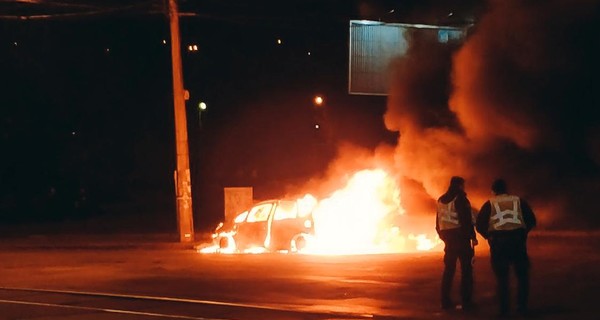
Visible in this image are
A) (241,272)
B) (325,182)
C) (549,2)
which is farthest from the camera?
(325,182)

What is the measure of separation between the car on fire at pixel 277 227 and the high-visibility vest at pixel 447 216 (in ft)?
38.7

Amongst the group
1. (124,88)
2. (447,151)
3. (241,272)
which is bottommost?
(241,272)

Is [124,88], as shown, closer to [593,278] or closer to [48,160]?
[48,160]

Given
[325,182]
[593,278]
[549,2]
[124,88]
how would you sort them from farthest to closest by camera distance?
1. [124,88]
2. [325,182]
3. [549,2]
4. [593,278]

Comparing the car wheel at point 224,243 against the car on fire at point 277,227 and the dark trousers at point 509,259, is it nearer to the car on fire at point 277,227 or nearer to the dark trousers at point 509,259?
the car on fire at point 277,227

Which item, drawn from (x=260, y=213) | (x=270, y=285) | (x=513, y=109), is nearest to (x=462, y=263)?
(x=270, y=285)

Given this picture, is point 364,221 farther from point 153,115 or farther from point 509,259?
point 153,115

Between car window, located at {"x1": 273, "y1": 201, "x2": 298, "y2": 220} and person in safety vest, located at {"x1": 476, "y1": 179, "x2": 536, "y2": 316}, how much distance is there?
498 inches

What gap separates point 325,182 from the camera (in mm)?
35500

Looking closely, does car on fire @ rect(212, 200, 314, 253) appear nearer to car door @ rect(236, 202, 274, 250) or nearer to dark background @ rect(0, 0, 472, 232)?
car door @ rect(236, 202, 274, 250)

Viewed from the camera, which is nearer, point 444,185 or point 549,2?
point 549,2

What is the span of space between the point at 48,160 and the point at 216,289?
104 ft

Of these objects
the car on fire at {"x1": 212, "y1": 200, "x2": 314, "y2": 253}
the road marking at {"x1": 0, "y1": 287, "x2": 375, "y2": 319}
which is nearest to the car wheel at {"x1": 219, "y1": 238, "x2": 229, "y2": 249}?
the car on fire at {"x1": 212, "y1": 200, "x2": 314, "y2": 253}

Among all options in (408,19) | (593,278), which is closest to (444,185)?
(408,19)
